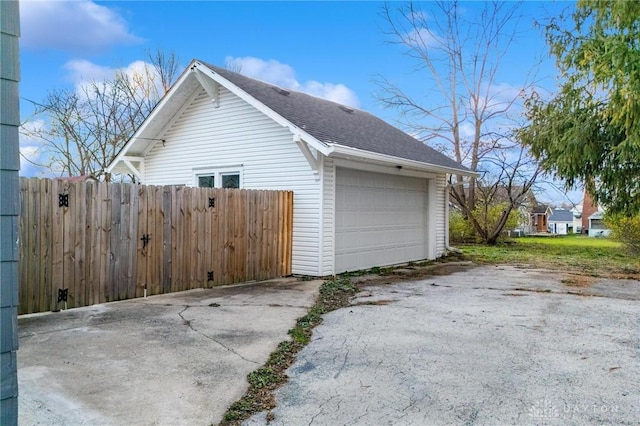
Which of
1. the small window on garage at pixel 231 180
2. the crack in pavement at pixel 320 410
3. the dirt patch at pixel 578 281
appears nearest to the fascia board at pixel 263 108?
the small window on garage at pixel 231 180

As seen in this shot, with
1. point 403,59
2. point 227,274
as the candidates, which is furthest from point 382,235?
point 403,59

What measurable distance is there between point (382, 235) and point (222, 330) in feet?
21.4

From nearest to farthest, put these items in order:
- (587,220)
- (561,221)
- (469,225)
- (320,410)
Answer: (320,410), (469,225), (587,220), (561,221)

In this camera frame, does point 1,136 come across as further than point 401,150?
No

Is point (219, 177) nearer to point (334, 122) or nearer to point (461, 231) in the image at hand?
point (334, 122)

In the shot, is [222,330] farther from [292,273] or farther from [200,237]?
[292,273]

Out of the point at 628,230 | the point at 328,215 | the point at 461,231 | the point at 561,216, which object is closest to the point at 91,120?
the point at 328,215

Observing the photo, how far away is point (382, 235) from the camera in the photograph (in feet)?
35.2

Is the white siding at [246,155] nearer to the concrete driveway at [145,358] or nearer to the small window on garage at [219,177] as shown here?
the small window on garage at [219,177]

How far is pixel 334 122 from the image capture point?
10.7 meters

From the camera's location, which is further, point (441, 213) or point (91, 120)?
point (91, 120)

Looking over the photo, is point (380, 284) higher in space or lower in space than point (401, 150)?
lower

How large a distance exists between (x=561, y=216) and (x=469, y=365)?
67719mm

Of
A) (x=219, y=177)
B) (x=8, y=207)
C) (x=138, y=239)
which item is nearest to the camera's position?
(x=8, y=207)
